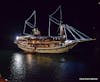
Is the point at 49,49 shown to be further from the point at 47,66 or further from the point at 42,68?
the point at 42,68

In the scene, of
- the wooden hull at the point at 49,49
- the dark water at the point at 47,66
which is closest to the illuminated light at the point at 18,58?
the dark water at the point at 47,66

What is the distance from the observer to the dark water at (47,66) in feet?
315

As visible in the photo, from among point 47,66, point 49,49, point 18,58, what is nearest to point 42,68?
point 47,66

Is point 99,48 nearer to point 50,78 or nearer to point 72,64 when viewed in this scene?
point 72,64

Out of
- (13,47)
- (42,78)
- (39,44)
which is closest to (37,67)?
(42,78)

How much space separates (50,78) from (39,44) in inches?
1808

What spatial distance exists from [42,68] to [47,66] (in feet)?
11.3

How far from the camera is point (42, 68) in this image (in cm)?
10725

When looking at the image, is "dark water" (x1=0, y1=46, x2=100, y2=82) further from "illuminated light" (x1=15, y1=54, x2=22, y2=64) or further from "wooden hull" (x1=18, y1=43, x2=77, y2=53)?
"wooden hull" (x1=18, y1=43, x2=77, y2=53)

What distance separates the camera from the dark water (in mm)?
96000

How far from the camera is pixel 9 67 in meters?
107

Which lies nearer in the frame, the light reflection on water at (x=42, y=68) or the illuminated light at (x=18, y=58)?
the light reflection on water at (x=42, y=68)

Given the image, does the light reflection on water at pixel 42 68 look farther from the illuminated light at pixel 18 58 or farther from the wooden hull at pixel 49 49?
the wooden hull at pixel 49 49

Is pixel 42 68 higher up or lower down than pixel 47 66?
lower down
